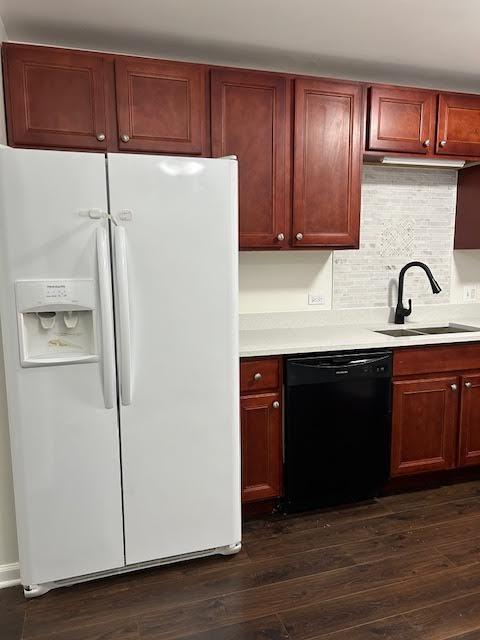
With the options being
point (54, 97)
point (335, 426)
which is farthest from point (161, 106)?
point (335, 426)

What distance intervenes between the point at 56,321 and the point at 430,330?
7.72 feet

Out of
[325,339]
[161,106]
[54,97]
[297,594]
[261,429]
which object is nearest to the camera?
[297,594]

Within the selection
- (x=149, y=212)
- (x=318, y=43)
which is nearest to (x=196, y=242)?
(x=149, y=212)

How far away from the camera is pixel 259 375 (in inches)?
Answer: 92.8

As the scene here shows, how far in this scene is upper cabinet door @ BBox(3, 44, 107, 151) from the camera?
2104 millimetres

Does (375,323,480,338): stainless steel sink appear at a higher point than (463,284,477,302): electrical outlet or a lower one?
lower

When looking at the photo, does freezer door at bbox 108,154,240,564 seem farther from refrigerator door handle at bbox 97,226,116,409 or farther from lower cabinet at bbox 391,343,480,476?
lower cabinet at bbox 391,343,480,476

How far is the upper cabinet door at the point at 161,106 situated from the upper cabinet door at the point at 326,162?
55 cm

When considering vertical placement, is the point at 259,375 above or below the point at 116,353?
below

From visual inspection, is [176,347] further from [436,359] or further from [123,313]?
[436,359]

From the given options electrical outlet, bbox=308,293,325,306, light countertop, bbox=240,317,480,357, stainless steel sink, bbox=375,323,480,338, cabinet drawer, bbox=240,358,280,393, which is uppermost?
electrical outlet, bbox=308,293,325,306

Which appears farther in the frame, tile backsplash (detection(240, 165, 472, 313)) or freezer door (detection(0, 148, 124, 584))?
tile backsplash (detection(240, 165, 472, 313))

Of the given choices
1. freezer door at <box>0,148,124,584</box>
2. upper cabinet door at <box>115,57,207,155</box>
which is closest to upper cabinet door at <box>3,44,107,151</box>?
upper cabinet door at <box>115,57,207,155</box>

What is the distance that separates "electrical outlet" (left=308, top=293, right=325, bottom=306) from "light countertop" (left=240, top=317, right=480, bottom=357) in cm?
16
